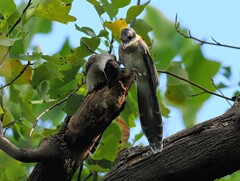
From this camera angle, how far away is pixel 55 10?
A: 2760mm

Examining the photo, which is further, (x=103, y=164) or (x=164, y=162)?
(x=103, y=164)

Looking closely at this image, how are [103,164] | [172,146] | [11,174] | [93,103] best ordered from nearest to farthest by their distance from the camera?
1. [93,103]
2. [172,146]
3. [11,174]
4. [103,164]

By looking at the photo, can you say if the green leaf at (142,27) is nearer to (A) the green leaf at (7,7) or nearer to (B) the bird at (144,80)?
(B) the bird at (144,80)

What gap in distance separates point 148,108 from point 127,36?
475 millimetres

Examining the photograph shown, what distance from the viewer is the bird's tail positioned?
349 centimetres

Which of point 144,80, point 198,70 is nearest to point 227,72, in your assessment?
point 198,70

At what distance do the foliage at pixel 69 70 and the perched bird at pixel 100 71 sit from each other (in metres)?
0.06

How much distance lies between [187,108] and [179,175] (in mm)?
1307

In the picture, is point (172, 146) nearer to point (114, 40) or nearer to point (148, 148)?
point (148, 148)

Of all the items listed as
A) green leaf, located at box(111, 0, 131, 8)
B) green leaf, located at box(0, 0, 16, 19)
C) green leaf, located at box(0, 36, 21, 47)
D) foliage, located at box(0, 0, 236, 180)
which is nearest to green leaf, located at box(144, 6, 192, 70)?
foliage, located at box(0, 0, 236, 180)

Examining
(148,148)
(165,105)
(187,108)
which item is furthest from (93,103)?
(187,108)

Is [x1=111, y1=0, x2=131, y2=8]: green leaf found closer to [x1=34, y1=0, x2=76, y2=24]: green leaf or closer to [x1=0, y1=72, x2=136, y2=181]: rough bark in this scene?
[x1=34, y1=0, x2=76, y2=24]: green leaf

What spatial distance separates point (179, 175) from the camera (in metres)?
2.77

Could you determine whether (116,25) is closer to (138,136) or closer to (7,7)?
(7,7)
